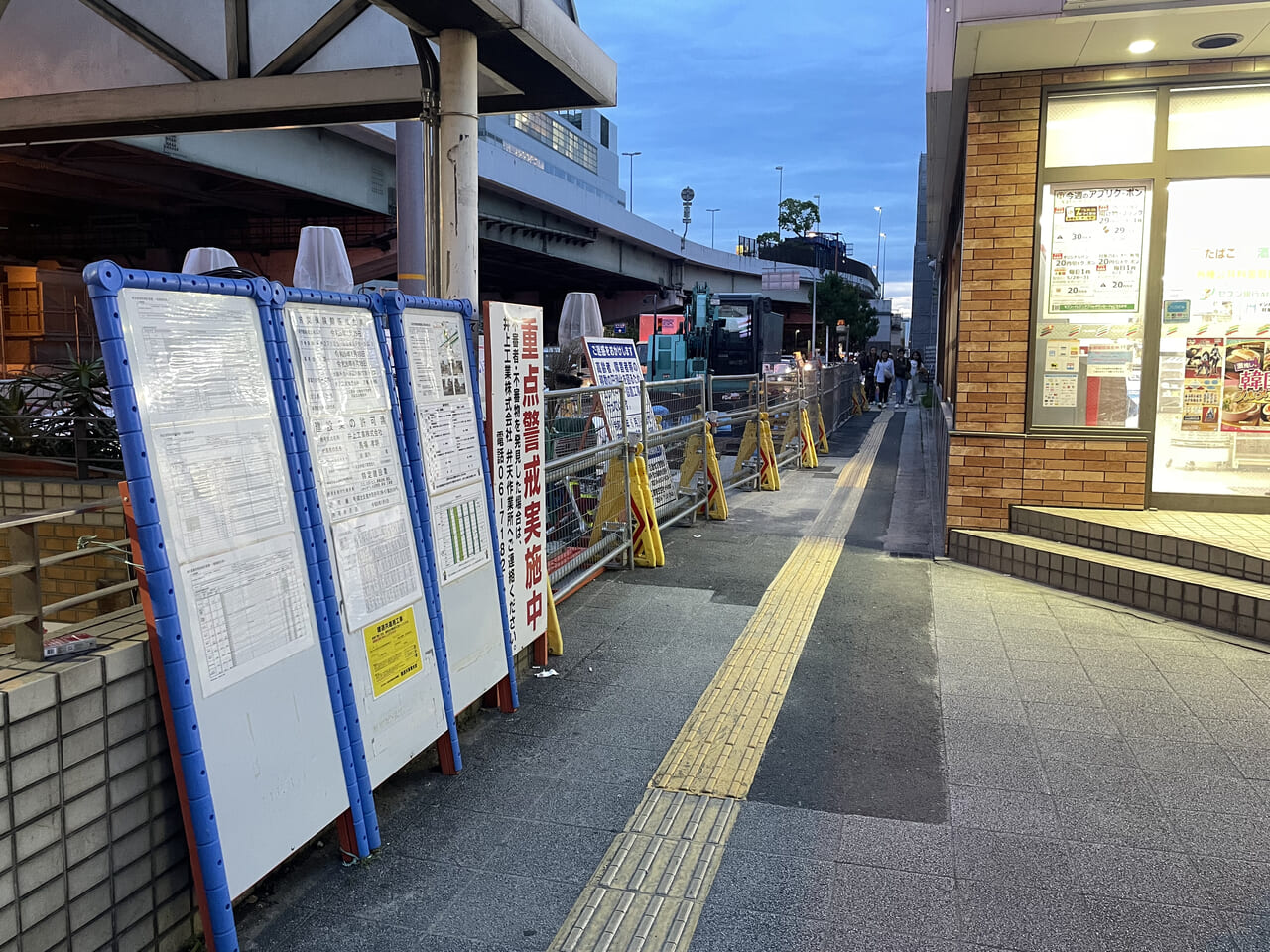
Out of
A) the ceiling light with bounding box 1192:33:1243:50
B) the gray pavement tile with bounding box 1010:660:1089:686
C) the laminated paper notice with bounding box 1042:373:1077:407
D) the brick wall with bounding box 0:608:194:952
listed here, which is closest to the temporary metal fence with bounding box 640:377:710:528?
the laminated paper notice with bounding box 1042:373:1077:407

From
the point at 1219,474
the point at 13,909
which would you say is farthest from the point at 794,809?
the point at 1219,474

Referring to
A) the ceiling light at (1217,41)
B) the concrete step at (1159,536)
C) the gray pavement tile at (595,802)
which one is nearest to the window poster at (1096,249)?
the ceiling light at (1217,41)

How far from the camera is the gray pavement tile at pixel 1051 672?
4742 mm

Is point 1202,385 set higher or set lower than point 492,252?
lower

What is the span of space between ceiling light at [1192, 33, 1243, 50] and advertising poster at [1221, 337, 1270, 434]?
2.07 m

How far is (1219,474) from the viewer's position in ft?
22.6

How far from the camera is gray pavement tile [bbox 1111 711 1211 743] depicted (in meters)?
4.06

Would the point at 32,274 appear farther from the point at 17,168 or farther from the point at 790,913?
the point at 790,913

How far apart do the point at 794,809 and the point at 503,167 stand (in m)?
21.5

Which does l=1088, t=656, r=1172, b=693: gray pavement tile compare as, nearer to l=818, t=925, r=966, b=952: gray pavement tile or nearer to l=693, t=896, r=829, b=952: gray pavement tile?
l=818, t=925, r=966, b=952: gray pavement tile

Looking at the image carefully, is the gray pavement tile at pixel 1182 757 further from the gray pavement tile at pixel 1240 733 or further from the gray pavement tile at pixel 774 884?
the gray pavement tile at pixel 774 884

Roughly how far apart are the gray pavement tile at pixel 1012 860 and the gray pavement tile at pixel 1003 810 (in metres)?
0.06

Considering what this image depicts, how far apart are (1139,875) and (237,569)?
300 centimetres

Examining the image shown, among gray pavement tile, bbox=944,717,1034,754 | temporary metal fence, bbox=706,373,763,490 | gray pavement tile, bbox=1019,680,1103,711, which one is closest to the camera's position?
gray pavement tile, bbox=944,717,1034,754
